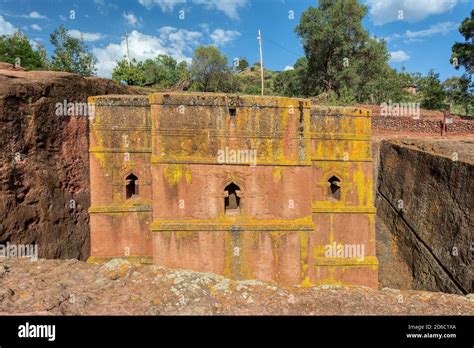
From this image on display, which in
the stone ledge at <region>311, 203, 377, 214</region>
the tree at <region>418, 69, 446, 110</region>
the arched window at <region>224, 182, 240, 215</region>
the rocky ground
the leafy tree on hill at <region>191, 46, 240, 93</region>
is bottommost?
the rocky ground

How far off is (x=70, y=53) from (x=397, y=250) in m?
28.6

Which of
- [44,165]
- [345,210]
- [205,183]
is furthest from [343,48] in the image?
[44,165]

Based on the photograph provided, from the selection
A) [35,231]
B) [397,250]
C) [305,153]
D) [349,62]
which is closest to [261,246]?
[305,153]

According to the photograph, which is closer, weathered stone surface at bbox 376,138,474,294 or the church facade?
the church facade

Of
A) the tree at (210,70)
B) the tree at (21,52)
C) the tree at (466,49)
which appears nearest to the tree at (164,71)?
the tree at (210,70)

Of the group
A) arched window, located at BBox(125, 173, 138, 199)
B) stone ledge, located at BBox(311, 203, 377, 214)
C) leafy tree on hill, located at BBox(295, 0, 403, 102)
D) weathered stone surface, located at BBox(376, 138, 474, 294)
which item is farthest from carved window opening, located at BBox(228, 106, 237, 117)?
leafy tree on hill, located at BBox(295, 0, 403, 102)

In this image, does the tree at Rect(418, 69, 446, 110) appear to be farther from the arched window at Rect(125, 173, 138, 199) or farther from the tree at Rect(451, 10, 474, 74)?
the arched window at Rect(125, 173, 138, 199)

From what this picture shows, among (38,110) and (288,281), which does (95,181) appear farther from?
(288,281)

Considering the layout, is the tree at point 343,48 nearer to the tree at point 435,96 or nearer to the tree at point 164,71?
the tree at point 435,96

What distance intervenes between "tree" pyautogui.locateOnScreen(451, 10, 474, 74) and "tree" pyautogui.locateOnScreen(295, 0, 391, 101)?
463cm

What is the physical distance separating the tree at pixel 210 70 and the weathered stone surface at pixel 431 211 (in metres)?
23.3

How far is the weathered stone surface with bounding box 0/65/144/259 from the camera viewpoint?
586 centimetres

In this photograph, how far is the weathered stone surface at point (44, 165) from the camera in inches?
231

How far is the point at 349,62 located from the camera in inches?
837
